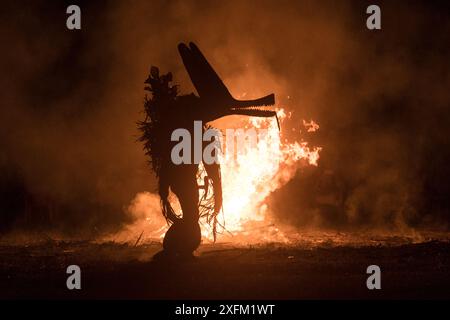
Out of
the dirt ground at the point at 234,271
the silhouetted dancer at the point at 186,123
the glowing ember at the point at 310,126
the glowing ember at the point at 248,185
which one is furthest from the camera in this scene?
the glowing ember at the point at 310,126

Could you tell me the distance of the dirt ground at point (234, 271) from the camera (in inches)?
400

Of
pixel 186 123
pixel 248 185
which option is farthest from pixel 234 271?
pixel 248 185

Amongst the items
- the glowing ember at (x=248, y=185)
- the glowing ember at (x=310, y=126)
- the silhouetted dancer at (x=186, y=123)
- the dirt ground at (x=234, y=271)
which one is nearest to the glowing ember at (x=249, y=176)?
the glowing ember at (x=248, y=185)

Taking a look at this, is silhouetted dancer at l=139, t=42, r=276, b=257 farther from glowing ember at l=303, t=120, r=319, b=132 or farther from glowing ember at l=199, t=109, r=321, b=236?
glowing ember at l=303, t=120, r=319, b=132

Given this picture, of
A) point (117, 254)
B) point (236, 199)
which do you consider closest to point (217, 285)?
point (117, 254)

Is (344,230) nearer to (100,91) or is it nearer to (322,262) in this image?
(322,262)

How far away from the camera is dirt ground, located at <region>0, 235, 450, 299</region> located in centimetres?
1016

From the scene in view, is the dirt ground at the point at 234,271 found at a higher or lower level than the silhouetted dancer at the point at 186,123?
lower

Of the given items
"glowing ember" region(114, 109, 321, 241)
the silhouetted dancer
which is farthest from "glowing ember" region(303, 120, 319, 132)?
the silhouetted dancer

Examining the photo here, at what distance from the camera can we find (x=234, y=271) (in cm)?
1218

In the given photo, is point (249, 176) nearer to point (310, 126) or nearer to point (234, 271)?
point (310, 126)

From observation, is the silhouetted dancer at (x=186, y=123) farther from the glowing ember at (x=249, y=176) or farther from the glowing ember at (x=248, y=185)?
the glowing ember at (x=249, y=176)
